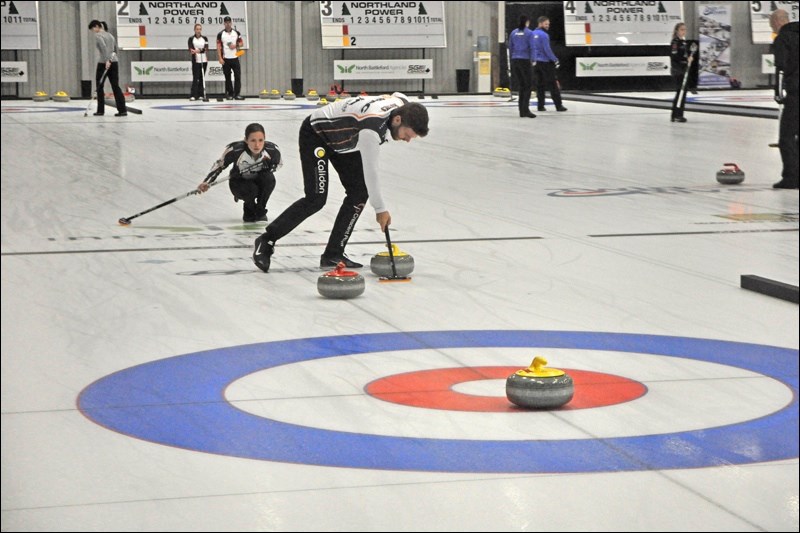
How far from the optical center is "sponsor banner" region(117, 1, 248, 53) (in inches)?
1318

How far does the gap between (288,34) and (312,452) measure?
31968mm

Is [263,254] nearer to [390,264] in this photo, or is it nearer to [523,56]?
[390,264]

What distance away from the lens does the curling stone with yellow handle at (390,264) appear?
7793 millimetres

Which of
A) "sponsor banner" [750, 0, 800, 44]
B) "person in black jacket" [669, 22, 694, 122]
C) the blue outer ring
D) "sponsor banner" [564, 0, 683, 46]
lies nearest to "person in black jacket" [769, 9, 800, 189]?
"person in black jacket" [669, 22, 694, 122]

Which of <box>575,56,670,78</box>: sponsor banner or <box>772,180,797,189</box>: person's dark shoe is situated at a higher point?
<box>575,56,670,78</box>: sponsor banner

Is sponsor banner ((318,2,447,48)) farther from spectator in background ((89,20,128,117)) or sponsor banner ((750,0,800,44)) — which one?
spectator in background ((89,20,128,117))

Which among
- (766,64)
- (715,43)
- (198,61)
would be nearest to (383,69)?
(198,61)

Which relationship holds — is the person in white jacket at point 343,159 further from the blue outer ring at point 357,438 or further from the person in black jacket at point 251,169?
the blue outer ring at point 357,438

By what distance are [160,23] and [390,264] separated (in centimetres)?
2746

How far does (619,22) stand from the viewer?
3697 centimetres

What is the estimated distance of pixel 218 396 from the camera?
4.91 metres

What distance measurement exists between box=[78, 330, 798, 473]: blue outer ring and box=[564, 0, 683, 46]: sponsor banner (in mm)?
31779

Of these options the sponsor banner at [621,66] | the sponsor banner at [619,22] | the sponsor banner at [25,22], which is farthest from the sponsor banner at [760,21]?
the sponsor banner at [25,22]

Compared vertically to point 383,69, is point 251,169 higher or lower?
lower
